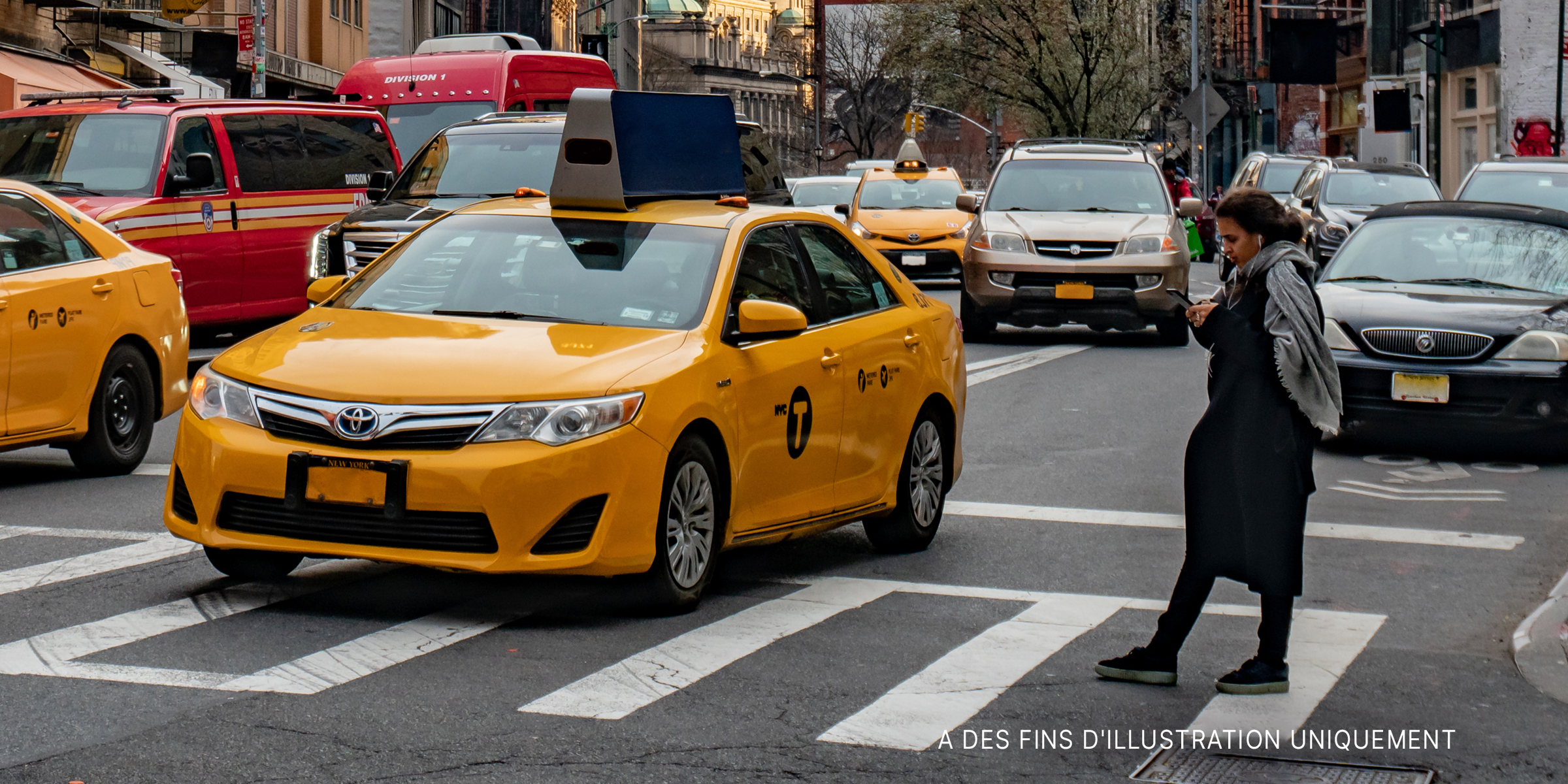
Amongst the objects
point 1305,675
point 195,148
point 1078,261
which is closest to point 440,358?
point 1305,675

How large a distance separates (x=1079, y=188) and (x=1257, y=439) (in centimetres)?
1461

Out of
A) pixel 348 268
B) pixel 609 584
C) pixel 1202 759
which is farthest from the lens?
pixel 348 268

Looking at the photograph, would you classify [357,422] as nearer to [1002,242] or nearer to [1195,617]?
[1195,617]

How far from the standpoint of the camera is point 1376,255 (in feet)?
46.2

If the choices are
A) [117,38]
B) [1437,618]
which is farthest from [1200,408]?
[117,38]

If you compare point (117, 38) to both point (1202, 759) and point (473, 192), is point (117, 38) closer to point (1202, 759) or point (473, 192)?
point (473, 192)

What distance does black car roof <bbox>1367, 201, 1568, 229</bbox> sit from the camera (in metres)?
14.1

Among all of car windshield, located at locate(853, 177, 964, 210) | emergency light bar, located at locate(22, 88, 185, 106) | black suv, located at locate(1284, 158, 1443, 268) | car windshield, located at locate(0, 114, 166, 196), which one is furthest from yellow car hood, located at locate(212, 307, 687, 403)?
car windshield, located at locate(853, 177, 964, 210)

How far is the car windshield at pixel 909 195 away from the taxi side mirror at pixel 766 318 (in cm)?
2043

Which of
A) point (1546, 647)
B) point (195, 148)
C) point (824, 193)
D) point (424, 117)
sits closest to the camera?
point (1546, 647)

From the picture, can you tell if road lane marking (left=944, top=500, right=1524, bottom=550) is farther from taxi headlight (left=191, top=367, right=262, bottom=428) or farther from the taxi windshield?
the taxi windshield

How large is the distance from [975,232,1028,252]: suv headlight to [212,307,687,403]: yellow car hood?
40.5 ft

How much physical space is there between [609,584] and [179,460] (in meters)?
1.62

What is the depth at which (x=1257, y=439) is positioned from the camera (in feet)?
21.2
